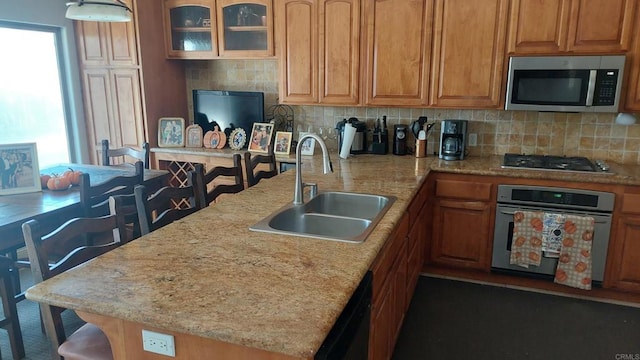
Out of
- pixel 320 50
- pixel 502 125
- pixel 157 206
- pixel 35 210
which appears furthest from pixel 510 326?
pixel 35 210

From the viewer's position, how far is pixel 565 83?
308cm

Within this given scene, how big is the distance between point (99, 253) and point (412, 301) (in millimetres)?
2110

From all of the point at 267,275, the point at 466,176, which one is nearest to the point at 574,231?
the point at 466,176

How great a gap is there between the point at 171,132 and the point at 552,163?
333cm

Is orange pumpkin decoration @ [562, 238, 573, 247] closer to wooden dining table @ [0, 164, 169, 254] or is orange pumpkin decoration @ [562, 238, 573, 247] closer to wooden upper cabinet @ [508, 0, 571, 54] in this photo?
wooden upper cabinet @ [508, 0, 571, 54]

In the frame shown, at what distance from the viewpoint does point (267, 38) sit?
12.8ft

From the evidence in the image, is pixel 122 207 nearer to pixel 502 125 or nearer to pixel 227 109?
pixel 227 109

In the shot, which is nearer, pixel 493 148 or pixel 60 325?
pixel 60 325

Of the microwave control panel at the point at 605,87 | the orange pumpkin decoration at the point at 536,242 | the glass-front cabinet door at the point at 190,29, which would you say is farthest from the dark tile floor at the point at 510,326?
the glass-front cabinet door at the point at 190,29

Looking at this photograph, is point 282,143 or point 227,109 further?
point 227,109

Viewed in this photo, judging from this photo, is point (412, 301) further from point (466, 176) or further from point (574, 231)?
point (574, 231)

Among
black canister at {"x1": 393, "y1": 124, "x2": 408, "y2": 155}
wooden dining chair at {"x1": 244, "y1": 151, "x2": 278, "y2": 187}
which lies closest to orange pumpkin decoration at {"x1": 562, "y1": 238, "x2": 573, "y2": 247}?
black canister at {"x1": 393, "y1": 124, "x2": 408, "y2": 155}

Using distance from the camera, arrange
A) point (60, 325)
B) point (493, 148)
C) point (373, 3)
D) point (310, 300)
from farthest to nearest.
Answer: point (493, 148) → point (373, 3) → point (60, 325) → point (310, 300)

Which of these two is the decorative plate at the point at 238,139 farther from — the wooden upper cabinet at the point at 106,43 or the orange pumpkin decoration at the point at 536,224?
the orange pumpkin decoration at the point at 536,224
